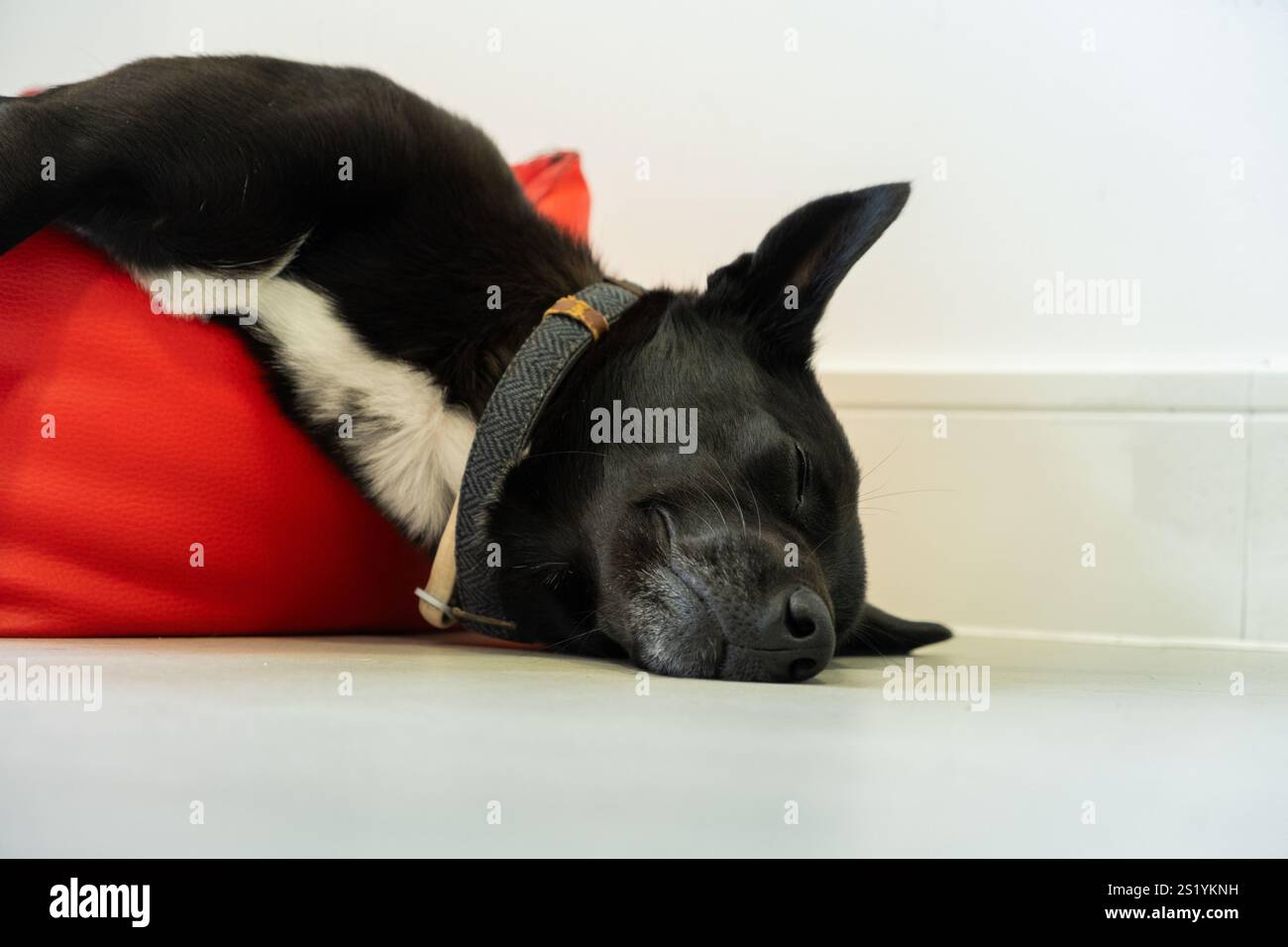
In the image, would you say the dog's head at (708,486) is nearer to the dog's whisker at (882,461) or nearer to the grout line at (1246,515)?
the dog's whisker at (882,461)

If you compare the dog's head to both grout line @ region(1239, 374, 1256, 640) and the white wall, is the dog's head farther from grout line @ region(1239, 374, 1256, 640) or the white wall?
grout line @ region(1239, 374, 1256, 640)

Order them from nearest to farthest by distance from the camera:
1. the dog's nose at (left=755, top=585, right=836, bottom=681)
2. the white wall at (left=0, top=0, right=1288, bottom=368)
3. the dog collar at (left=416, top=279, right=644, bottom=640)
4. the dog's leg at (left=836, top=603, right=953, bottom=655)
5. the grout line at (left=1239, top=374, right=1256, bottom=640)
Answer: the dog's nose at (left=755, top=585, right=836, bottom=681)
the dog collar at (left=416, top=279, right=644, bottom=640)
the dog's leg at (left=836, top=603, right=953, bottom=655)
the grout line at (left=1239, top=374, right=1256, bottom=640)
the white wall at (left=0, top=0, right=1288, bottom=368)

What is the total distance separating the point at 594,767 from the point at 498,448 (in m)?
0.61

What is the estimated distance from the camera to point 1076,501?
2.25 metres

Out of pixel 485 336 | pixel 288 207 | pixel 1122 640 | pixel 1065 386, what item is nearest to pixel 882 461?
pixel 1065 386

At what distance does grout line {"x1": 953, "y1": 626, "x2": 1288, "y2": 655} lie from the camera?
2156 mm

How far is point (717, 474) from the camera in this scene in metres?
1.32

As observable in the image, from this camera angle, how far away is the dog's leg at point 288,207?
4.49 ft

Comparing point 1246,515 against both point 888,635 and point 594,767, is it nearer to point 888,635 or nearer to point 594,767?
point 888,635

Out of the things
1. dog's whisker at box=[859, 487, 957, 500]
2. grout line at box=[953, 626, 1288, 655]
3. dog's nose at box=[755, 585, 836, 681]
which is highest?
dog's whisker at box=[859, 487, 957, 500]

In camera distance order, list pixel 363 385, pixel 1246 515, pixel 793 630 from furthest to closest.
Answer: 1. pixel 1246 515
2. pixel 363 385
3. pixel 793 630

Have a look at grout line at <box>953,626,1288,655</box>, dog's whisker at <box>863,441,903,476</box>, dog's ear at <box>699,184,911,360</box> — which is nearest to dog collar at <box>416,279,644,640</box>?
dog's ear at <box>699,184,911,360</box>
